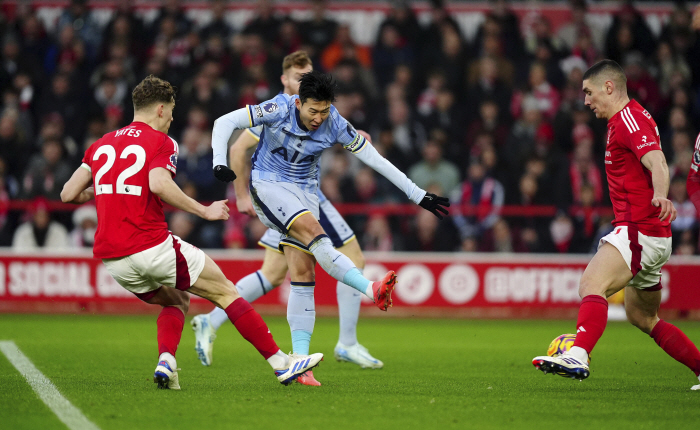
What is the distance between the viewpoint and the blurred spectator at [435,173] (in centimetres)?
1358

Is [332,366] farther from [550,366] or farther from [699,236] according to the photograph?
[699,236]

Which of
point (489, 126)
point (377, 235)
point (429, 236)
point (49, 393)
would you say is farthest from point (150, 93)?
point (489, 126)

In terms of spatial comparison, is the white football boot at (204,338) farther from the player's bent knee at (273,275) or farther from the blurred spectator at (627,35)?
the blurred spectator at (627,35)

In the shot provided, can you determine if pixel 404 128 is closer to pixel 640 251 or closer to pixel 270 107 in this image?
pixel 270 107


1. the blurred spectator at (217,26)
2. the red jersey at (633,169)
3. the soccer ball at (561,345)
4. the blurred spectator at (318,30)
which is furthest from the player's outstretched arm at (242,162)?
the blurred spectator at (217,26)

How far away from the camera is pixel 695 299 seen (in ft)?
40.7

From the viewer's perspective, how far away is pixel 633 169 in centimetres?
594

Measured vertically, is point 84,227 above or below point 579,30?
below

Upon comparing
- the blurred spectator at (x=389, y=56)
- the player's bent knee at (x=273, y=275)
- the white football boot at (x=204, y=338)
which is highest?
the blurred spectator at (x=389, y=56)

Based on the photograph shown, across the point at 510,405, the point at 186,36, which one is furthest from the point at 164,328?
the point at 186,36

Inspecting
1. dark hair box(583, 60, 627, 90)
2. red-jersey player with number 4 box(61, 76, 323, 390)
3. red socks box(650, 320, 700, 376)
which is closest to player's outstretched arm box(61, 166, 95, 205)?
red-jersey player with number 4 box(61, 76, 323, 390)

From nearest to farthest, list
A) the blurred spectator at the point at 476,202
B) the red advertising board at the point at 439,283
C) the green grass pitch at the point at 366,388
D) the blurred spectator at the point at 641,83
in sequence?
the green grass pitch at the point at 366,388 < the red advertising board at the point at 439,283 < the blurred spectator at the point at 476,202 < the blurred spectator at the point at 641,83

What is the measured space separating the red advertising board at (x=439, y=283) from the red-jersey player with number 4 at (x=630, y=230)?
21.2ft

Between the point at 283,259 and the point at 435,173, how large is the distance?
6303mm
